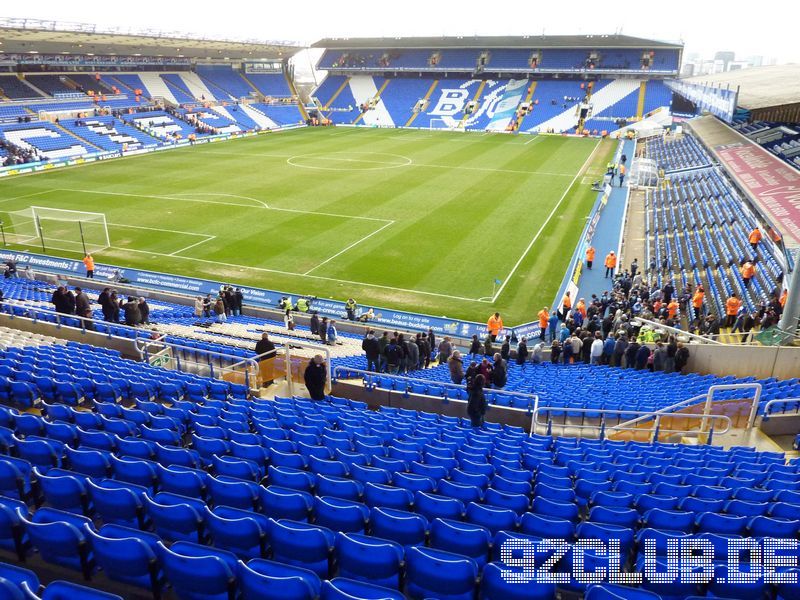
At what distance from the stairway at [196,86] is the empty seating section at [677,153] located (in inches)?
2011

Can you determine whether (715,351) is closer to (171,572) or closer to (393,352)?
(393,352)

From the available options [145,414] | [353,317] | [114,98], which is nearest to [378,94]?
[114,98]

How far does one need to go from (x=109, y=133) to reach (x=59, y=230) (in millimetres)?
28430

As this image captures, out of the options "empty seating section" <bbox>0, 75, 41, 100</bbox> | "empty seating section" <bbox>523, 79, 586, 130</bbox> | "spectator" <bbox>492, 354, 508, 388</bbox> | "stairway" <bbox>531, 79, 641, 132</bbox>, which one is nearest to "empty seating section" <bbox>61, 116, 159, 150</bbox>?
"empty seating section" <bbox>0, 75, 41, 100</bbox>

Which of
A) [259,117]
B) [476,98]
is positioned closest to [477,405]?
[259,117]

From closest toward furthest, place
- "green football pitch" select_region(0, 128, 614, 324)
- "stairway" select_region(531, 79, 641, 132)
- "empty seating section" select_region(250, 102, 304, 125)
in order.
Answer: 1. "green football pitch" select_region(0, 128, 614, 324)
2. "stairway" select_region(531, 79, 641, 132)
3. "empty seating section" select_region(250, 102, 304, 125)

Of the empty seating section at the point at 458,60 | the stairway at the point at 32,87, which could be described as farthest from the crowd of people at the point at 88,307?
the empty seating section at the point at 458,60

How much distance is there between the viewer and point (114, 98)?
61.0 meters

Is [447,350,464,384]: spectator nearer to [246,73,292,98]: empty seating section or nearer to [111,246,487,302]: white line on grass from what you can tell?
[111,246,487,302]: white line on grass

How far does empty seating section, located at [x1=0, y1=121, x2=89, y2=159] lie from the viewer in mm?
47022

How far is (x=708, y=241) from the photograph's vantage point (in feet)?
85.6

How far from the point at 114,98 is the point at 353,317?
5401cm

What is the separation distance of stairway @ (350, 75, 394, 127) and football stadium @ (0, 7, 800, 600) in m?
19.6

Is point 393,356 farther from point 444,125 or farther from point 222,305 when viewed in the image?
point 444,125
